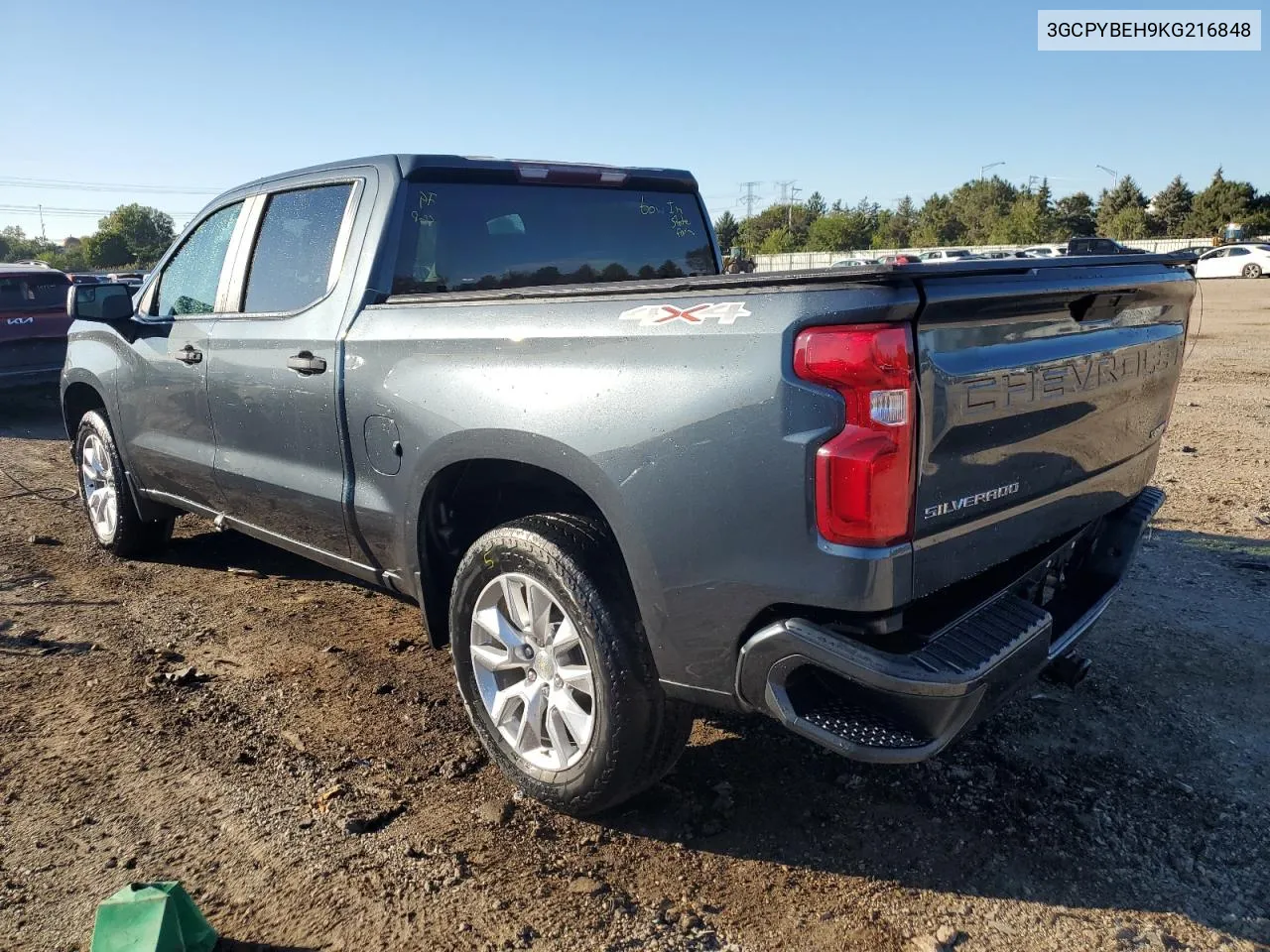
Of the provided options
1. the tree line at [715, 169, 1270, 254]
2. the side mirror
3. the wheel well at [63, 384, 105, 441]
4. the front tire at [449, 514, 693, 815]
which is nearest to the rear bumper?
the front tire at [449, 514, 693, 815]

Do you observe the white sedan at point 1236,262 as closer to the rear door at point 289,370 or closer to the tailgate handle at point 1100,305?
the tailgate handle at point 1100,305

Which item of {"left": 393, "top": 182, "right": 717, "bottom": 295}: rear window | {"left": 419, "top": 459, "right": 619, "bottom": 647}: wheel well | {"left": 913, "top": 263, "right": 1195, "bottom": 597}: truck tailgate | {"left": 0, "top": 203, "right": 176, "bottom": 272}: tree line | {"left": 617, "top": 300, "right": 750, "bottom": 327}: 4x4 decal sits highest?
{"left": 0, "top": 203, "right": 176, "bottom": 272}: tree line

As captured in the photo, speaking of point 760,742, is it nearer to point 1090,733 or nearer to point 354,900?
point 1090,733

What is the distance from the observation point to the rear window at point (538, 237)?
3701 millimetres

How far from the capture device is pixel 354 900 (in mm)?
2609

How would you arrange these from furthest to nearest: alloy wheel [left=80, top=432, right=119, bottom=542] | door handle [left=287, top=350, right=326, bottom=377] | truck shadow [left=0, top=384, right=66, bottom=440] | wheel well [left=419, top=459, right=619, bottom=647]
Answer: truck shadow [left=0, top=384, right=66, bottom=440] < alloy wheel [left=80, top=432, right=119, bottom=542] < door handle [left=287, top=350, right=326, bottom=377] < wheel well [left=419, top=459, right=619, bottom=647]

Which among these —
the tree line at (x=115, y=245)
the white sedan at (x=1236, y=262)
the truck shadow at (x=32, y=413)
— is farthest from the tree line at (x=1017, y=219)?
the tree line at (x=115, y=245)

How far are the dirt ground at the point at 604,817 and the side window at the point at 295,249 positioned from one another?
154cm

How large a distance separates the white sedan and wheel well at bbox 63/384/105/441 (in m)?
39.1

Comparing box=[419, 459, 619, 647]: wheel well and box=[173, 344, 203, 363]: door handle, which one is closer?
box=[419, 459, 619, 647]: wheel well

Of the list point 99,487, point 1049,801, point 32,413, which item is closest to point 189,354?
point 99,487

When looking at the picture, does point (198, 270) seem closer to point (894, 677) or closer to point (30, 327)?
point (894, 677)

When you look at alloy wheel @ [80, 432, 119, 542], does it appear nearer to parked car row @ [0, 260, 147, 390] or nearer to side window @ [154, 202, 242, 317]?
side window @ [154, 202, 242, 317]

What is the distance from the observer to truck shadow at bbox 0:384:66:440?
10953 millimetres
